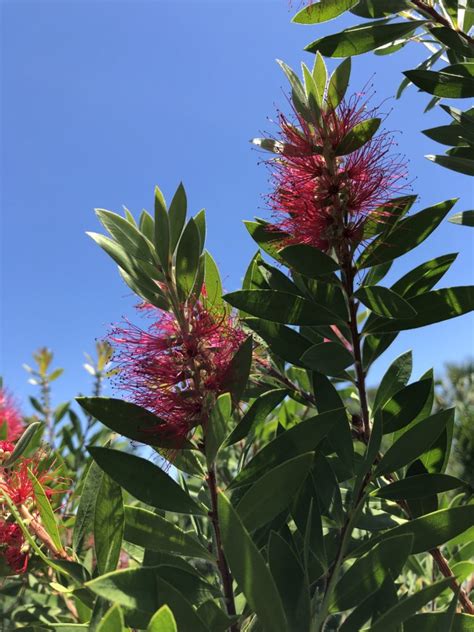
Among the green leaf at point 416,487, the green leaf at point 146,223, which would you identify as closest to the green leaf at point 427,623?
the green leaf at point 416,487

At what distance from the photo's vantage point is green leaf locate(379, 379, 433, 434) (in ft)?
3.38

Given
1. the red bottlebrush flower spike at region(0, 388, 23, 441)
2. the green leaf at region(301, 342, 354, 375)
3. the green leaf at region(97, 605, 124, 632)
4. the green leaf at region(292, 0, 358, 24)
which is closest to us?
the green leaf at region(97, 605, 124, 632)

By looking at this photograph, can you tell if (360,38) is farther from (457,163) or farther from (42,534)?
(42,534)

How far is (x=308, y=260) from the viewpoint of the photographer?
39.9 inches

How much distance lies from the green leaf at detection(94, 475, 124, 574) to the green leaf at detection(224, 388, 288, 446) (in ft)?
0.80

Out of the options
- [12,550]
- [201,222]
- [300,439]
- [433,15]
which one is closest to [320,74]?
[433,15]

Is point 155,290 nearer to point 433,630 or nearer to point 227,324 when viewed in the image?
point 227,324

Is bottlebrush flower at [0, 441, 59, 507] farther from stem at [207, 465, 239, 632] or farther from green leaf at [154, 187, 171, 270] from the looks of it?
green leaf at [154, 187, 171, 270]

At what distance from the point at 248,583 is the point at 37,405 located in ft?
8.68

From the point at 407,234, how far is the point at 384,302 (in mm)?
178

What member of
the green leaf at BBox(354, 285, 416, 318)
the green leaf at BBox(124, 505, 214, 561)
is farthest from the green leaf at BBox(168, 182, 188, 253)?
the green leaf at BBox(124, 505, 214, 561)

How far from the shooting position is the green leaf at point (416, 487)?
96 centimetres

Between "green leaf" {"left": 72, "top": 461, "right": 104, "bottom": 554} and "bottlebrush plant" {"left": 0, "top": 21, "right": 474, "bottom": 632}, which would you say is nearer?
"bottlebrush plant" {"left": 0, "top": 21, "right": 474, "bottom": 632}

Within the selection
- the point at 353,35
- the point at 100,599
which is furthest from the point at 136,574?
the point at 353,35
